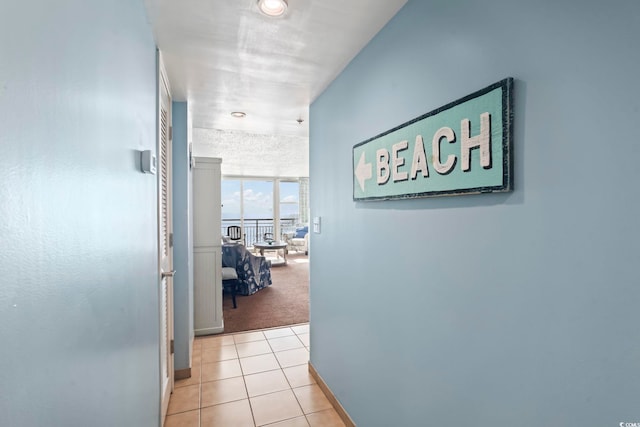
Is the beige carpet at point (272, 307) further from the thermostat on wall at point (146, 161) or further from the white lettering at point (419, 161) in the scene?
the white lettering at point (419, 161)

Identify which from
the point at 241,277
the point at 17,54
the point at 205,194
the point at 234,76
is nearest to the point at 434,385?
the point at 17,54

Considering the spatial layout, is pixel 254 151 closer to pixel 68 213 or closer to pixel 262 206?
pixel 262 206

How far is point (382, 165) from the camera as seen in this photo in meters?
1.56

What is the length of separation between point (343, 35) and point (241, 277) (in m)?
4.10

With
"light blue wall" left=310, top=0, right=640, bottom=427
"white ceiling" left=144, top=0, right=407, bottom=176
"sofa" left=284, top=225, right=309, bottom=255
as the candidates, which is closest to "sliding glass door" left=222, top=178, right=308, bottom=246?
"sofa" left=284, top=225, right=309, bottom=255

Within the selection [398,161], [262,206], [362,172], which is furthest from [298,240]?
[398,161]

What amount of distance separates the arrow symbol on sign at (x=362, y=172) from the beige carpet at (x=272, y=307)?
8.39ft

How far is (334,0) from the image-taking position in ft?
4.35

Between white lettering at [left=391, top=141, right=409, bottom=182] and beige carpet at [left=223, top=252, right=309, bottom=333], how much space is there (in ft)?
9.34

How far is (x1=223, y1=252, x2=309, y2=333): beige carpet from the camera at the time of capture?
3.80m

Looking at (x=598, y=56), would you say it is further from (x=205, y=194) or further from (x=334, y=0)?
(x=205, y=194)

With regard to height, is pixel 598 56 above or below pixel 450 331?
above

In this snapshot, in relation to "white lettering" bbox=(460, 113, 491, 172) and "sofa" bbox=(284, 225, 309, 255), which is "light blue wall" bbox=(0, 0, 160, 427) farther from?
"sofa" bbox=(284, 225, 309, 255)

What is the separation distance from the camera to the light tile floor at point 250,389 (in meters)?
2.05
